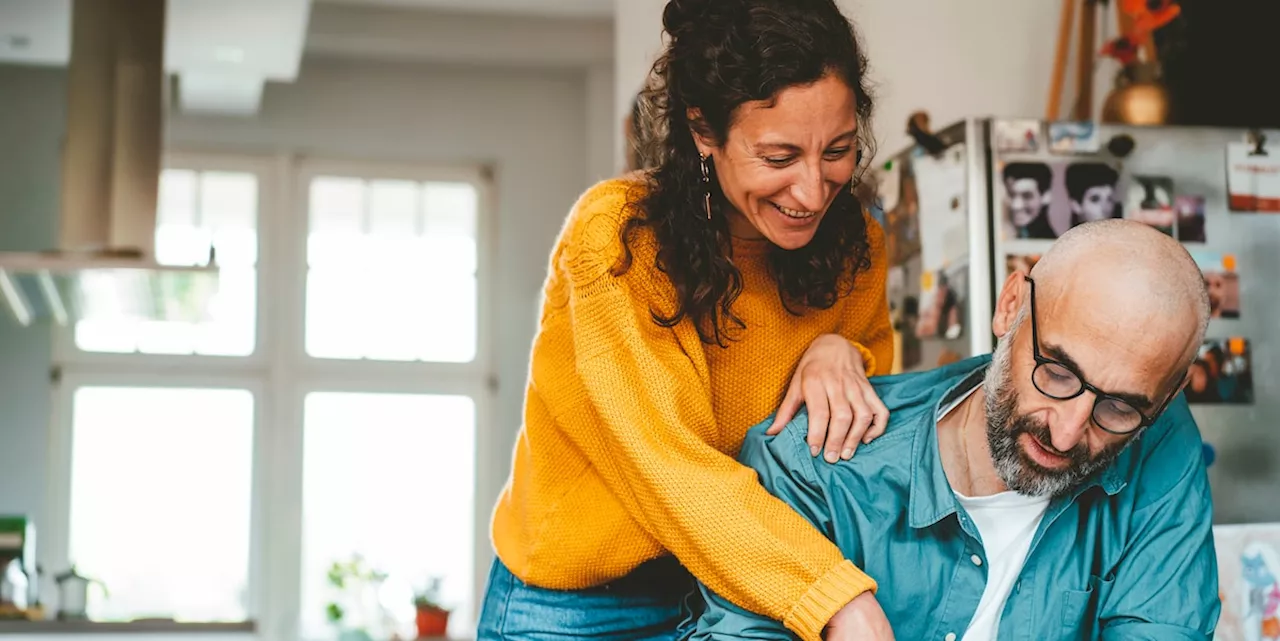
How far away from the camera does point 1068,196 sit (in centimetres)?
278

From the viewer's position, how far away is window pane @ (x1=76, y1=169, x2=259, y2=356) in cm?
636

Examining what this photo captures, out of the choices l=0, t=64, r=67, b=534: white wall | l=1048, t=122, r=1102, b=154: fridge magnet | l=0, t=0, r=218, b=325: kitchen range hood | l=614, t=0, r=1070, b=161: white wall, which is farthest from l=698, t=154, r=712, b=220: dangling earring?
l=0, t=64, r=67, b=534: white wall

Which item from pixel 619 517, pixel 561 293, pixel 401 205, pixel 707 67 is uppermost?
A: pixel 401 205

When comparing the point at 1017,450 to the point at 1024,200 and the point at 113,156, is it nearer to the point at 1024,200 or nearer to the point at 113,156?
the point at 1024,200

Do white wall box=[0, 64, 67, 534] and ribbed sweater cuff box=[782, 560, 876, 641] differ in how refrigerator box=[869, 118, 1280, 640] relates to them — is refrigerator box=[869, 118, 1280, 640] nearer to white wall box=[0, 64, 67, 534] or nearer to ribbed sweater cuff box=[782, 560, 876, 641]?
ribbed sweater cuff box=[782, 560, 876, 641]

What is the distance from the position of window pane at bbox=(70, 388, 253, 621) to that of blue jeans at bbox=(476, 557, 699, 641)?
484cm

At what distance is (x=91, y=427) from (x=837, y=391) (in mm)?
5341

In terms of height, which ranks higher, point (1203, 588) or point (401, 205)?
point (401, 205)

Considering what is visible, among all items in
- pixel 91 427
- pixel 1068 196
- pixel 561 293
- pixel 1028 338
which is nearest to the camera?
pixel 1028 338

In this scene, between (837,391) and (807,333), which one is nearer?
(837,391)

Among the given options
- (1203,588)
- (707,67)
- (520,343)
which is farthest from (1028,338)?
(520,343)

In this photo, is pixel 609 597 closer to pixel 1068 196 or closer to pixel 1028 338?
pixel 1028 338

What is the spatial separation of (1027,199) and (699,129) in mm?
1318

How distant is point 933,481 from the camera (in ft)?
5.21
